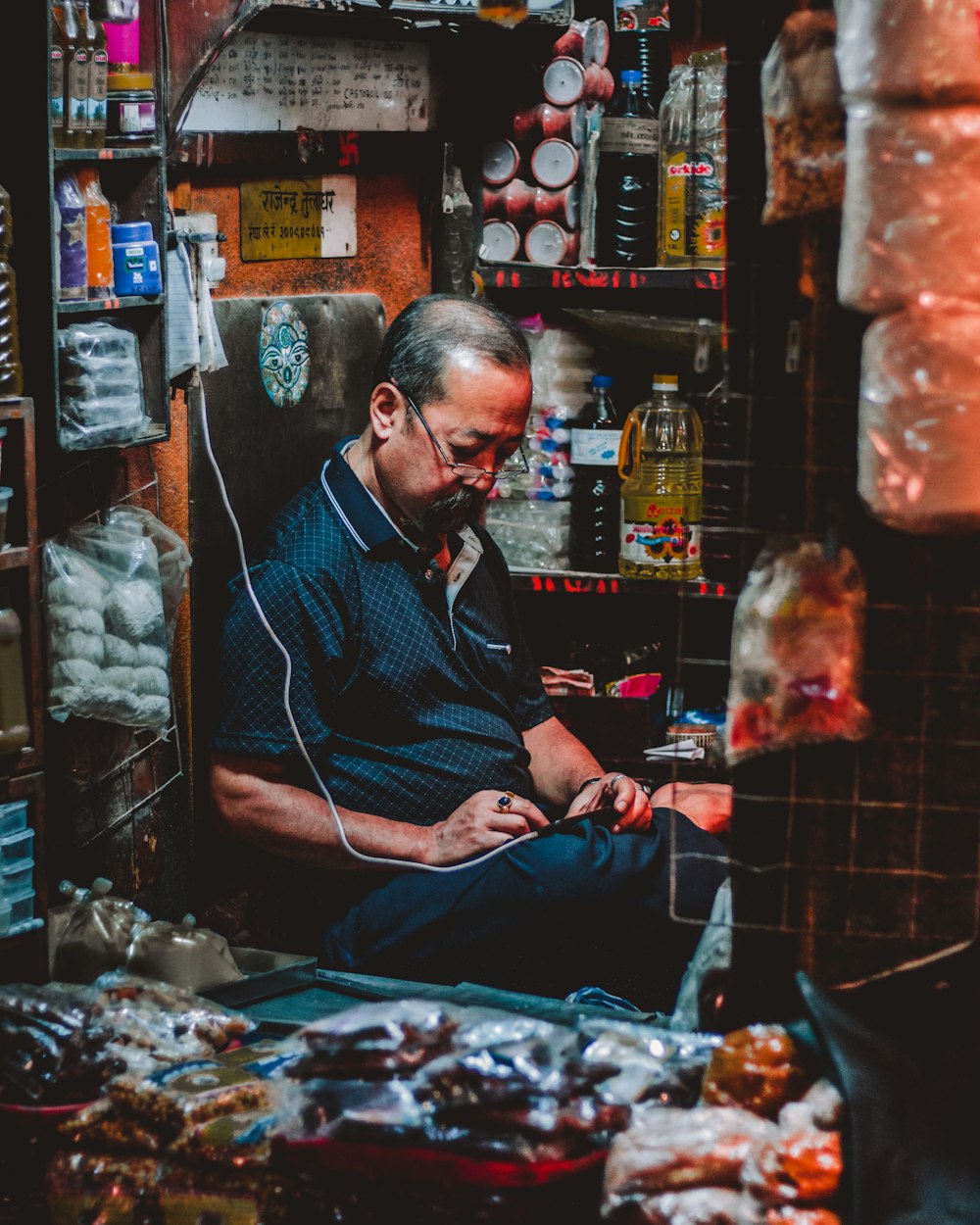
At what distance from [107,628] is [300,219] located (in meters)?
1.32

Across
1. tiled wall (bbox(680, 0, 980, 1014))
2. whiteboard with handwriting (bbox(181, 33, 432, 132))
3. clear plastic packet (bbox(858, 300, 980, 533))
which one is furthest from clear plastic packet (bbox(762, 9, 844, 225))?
whiteboard with handwriting (bbox(181, 33, 432, 132))

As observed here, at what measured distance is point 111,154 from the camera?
2.35 metres

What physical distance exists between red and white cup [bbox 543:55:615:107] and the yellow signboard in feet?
1.78

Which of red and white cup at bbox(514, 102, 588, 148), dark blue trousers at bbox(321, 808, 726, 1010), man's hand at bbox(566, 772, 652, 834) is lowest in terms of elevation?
dark blue trousers at bbox(321, 808, 726, 1010)

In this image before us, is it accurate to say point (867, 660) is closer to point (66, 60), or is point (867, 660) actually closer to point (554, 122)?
point (66, 60)

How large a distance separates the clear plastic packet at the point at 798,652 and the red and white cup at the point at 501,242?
2260 mm

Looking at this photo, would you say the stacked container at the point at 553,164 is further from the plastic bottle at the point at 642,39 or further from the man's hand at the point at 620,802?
the man's hand at the point at 620,802

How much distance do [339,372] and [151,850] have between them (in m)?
1.29

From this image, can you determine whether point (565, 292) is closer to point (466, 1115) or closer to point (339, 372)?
point (339, 372)

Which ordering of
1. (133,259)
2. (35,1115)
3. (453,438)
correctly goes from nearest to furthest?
1. (35,1115)
2. (133,259)
3. (453,438)

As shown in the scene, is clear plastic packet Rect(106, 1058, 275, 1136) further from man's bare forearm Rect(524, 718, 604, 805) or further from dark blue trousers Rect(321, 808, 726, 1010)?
man's bare forearm Rect(524, 718, 604, 805)

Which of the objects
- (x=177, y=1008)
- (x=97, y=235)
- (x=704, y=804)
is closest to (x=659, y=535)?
(x=704, y=804)

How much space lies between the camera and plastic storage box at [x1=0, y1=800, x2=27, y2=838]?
7.35 feet

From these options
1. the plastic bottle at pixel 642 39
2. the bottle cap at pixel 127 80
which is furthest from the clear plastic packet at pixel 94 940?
the plastic bottle at pixel 642 39
